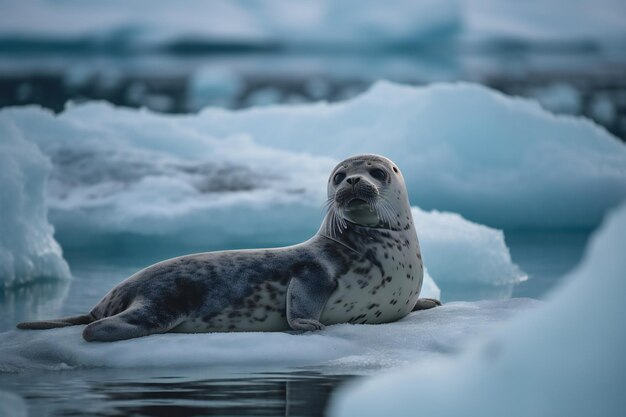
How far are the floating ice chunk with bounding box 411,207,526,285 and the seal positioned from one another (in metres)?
4.33

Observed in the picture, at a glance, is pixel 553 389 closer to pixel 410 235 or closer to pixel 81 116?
pixel 410 235

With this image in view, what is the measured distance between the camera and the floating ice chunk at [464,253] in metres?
9.40

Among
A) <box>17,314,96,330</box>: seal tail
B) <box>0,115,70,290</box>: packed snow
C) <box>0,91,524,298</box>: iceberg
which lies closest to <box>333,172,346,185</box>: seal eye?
<box>17,314,96,330</box>: seal tail

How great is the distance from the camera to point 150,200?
37.8 feet

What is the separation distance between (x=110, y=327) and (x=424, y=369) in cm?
224

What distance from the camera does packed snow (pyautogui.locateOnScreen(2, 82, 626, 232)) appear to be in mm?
11500

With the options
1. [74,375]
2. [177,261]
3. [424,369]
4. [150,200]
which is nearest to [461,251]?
[150,200]

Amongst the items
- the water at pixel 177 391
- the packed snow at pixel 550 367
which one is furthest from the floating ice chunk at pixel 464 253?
the packed snow at pixel 550 367

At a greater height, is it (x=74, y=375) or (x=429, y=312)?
(x=429, y=312)

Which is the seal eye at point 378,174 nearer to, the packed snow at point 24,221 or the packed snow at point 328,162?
the packed snow at point 24,221

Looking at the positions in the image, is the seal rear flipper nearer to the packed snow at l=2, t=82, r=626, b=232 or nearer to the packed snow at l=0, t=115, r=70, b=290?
the packed snow at l=0, t=115, r=70, b=290

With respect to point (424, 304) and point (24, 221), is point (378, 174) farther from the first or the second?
point (24, 221)

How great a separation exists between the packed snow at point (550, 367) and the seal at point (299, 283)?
2.03 metres

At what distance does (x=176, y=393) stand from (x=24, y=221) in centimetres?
612
